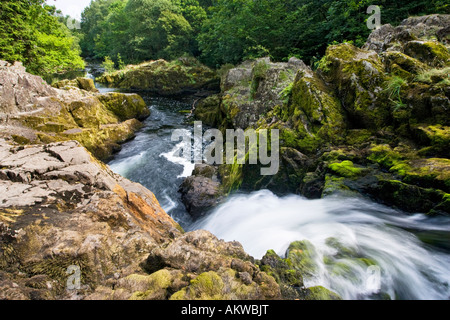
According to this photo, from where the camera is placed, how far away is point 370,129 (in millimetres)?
5559

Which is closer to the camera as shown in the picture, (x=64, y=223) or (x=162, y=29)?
(x=64, y=223)

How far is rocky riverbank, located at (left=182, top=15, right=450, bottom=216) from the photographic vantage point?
4.19m

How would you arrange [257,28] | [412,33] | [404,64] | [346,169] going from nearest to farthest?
[346,169], [404,64], [412,33], [257,28]

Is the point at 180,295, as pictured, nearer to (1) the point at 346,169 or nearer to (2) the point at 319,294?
(2) the point at 319,294

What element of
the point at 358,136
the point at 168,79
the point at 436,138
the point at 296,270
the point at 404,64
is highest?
the point at 168,79

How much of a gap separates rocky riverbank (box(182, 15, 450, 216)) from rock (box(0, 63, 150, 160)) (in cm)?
562

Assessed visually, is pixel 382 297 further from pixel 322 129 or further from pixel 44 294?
pixel 322 129

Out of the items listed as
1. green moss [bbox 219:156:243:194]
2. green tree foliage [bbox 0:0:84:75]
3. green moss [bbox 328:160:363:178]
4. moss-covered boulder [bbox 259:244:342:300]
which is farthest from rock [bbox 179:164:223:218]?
green tree foliage [bbox 0:0:84:75]

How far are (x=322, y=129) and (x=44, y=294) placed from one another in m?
6.20

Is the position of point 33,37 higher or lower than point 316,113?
higher

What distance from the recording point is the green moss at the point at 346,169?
4.80 metres

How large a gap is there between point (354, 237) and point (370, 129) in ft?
10.5

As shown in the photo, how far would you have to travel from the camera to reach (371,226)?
3883 millimetres

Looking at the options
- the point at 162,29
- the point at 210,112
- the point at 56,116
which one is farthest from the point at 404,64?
the point at 162,29
